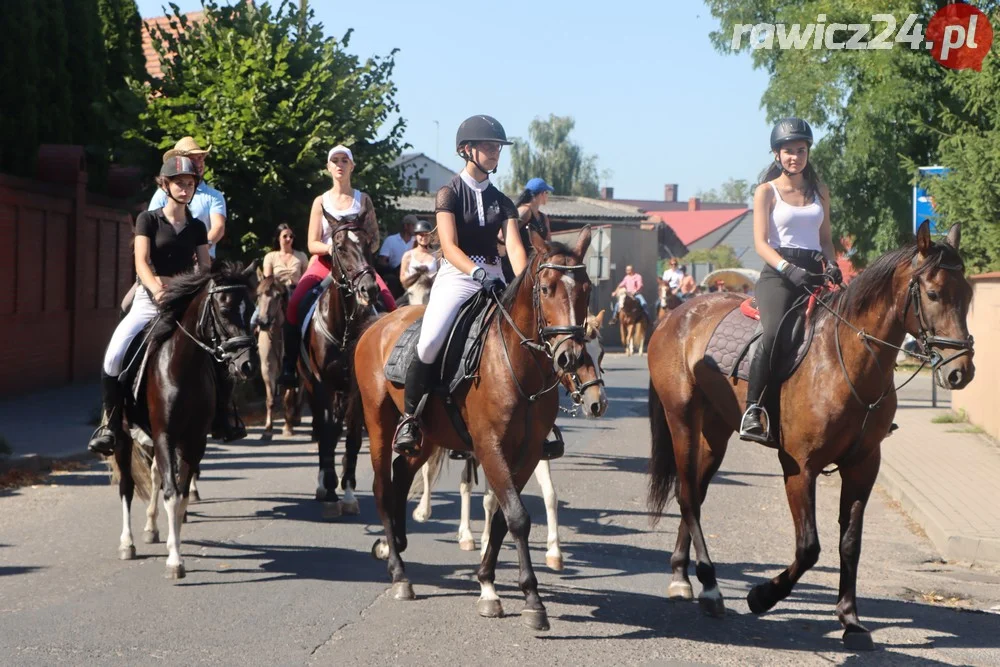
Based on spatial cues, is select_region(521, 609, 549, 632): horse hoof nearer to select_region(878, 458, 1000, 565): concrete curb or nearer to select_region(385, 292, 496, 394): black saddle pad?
select_region(385, 292, 496, 394): black saddle pad

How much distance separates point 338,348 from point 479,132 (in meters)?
3.78

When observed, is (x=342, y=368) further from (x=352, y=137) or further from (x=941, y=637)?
(x=352, y=137)

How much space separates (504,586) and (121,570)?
2.47 m

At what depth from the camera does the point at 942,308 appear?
6.67 metres

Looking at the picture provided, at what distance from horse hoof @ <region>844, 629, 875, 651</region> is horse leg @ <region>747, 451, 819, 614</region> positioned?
409mm

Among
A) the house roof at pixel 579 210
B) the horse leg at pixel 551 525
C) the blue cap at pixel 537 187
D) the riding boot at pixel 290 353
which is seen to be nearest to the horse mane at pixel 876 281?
the horse leg at pixel 551 525

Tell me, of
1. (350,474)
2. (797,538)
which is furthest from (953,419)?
(797,538)

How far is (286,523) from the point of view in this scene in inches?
402

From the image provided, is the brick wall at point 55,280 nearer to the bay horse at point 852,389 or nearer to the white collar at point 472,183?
the white collar at point 472,183

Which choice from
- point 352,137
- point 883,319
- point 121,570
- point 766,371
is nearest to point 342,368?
point 121,570

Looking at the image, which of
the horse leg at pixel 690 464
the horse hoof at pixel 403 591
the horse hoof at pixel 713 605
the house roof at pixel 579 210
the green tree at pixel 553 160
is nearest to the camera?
the horse hoof at pixel 713 605

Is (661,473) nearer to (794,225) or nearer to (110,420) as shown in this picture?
(794,225)

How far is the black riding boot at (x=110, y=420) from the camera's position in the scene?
351 inches

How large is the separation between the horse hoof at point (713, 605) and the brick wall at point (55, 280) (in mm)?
14136
